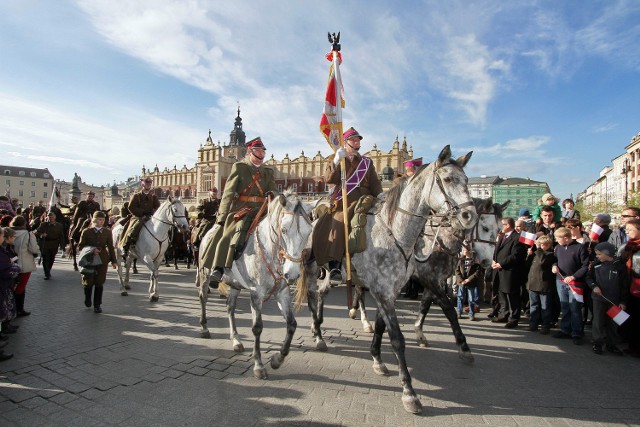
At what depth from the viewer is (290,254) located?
159 inches

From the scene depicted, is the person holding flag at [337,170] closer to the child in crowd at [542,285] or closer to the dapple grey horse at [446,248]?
the dapple grey horse at [446,248]

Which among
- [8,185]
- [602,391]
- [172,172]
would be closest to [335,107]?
[602,391]

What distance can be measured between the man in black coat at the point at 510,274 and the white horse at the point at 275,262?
A: 530 centimetres

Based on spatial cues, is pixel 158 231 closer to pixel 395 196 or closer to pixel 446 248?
pixel 395 196

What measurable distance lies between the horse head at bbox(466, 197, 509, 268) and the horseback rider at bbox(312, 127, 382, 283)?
6.65ft

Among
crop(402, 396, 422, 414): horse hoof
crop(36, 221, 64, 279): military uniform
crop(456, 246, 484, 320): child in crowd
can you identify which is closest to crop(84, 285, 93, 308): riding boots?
crop(36, 221, 64, 279): military uniform

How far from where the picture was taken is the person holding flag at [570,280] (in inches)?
257

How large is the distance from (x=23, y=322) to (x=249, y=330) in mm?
4665

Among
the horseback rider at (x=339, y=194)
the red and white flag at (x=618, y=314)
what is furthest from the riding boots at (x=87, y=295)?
the red and white flag at (x=618, y=314)

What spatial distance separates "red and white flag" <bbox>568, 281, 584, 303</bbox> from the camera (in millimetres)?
6509

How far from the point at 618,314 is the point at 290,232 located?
5.94 metres

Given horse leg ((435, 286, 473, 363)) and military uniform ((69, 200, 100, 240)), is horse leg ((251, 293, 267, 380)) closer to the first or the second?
horse leg ((435, 286, 473, 363))

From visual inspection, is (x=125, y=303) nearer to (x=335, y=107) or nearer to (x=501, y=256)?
(x=335, y=107)

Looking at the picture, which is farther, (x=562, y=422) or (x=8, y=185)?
(x=8, y=185)
